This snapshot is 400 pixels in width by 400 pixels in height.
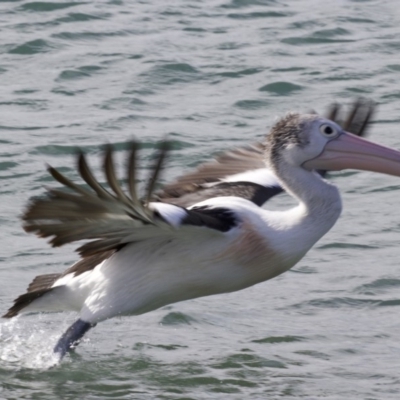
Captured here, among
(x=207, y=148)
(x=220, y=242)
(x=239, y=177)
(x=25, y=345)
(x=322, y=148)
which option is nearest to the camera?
(x=220, y=242)

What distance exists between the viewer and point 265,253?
6.96 meters

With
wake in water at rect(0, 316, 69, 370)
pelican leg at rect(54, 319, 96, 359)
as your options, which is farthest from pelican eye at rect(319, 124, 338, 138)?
wake in water at rect(0, 316, 69, 370)

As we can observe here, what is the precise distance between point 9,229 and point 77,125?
223 cm

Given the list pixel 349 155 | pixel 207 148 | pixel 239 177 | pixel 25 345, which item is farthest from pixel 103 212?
pixel 207 148

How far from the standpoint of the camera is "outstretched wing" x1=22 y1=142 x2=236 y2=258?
587 cm

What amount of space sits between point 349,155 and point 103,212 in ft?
5.66

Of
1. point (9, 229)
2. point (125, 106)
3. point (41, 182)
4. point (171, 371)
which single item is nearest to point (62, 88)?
point (125, 106)

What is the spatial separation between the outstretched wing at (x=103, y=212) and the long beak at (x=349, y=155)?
2.97ft

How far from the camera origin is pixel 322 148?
23.8ft

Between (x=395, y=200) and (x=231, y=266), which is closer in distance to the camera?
(x=231, y=266)

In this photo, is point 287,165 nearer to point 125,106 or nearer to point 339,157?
point 339,157

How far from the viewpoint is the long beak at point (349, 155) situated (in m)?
7.21

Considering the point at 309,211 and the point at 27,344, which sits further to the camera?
the point at 27,344

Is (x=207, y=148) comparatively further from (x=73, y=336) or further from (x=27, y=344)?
(x=73, y=336)
